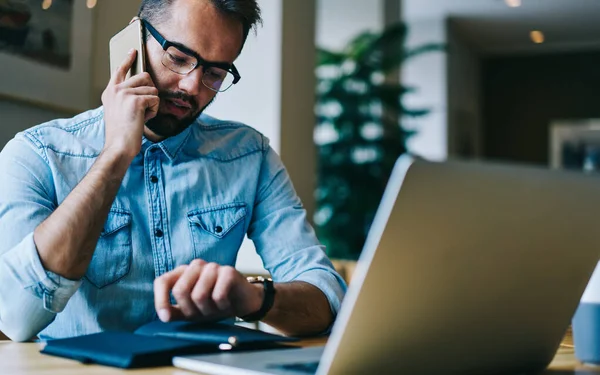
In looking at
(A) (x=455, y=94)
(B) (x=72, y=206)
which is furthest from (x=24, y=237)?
(A) (x=455, y=94)

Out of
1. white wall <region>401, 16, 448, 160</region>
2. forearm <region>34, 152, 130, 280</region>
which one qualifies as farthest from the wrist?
white wall <region>401, 16, 448, 160</region>

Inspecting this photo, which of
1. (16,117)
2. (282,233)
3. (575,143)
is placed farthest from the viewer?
(575,143)

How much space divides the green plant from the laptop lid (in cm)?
452

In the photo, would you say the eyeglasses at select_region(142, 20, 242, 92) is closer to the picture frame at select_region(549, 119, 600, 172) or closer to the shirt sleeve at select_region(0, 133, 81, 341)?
the shirt sleeve at select_region(0, 133, 81, 341)

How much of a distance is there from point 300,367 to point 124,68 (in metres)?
0.84

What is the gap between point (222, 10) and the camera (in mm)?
1501

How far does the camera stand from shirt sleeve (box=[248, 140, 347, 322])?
1451 mm

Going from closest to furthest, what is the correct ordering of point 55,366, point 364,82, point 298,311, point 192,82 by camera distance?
point 55,366
point 298,311
point 192,82
point 364,82

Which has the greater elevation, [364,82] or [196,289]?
[364,82]

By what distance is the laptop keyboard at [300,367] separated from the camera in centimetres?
73

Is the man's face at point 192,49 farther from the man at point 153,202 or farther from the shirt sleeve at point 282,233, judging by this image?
the shirt sleeve at point 282,233

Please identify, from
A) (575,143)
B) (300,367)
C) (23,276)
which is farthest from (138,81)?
(575,143)

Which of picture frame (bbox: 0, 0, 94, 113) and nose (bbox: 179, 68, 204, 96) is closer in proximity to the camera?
nose (bbox: 179, 68, 204, 96)

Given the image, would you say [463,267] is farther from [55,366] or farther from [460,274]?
[55,366]
